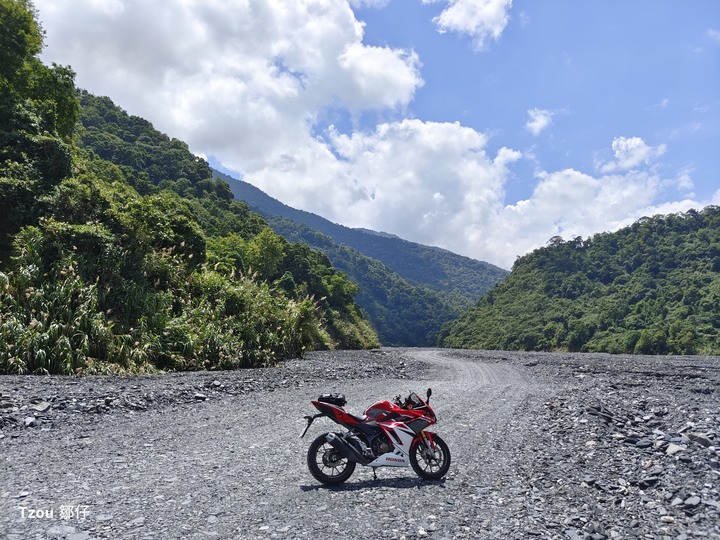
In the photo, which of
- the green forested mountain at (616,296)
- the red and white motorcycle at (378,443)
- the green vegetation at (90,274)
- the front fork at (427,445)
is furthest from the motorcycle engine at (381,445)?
the green forested mountain at (616,296)

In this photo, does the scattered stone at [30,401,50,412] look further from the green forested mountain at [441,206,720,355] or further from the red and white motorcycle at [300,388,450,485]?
the green forested mountain at [441,206,720,355]

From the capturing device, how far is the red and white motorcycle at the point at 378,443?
19.0 ft

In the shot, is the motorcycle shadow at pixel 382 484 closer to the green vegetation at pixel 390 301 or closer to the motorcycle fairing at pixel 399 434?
the motorcycle fairing at pixel 399 434

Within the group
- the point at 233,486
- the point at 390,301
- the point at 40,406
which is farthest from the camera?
the point at 390,301

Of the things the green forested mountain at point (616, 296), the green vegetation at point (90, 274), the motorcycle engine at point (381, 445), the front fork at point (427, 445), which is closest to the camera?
the motorcycle engine at point (381, 445)

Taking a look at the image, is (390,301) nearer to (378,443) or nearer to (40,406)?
(40,406)

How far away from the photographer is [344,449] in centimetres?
575

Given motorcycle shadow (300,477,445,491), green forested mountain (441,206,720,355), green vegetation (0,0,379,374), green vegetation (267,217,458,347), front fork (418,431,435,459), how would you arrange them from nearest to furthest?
motorcycle shadow (300,477,445,491) → front fork (418,431,435,459) → green vegetation (0,0,379,374) → green forested mountain (441,206,720,355) → green vegetation (267,217,458,347)

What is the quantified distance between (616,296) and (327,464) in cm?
7884

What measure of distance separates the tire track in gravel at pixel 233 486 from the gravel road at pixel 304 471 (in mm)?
26

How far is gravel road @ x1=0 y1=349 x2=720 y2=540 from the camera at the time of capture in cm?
450

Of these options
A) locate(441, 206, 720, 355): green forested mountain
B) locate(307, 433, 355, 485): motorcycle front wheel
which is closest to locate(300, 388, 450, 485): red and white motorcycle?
locate(307, 433, 355, 485): motorcycle front wheel

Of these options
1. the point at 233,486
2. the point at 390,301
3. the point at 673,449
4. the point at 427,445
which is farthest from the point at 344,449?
the point at 390,301

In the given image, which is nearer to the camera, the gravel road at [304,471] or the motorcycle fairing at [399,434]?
the gravel road at [304,471]
